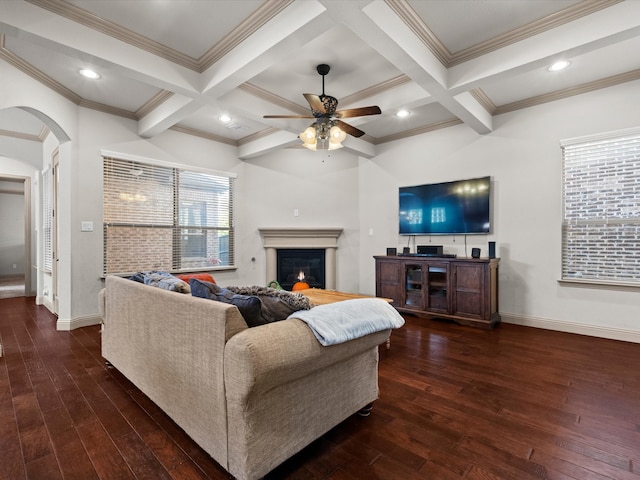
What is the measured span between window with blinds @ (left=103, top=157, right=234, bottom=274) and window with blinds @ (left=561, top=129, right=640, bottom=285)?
15.8ft

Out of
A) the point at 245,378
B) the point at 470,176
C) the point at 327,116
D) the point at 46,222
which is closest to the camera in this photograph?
the point at 245,378

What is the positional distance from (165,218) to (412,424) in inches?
167

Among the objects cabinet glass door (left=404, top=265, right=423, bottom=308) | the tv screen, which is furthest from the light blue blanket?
the tv screen

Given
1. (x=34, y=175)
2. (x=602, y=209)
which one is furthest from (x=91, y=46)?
(x=602, y=209)

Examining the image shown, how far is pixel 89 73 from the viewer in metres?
3.18

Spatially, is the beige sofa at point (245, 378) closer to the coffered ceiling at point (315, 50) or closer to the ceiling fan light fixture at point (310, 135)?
the coffered ceiling at point (315, 50)

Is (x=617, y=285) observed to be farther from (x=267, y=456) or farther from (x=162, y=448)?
(x=162, y=448)

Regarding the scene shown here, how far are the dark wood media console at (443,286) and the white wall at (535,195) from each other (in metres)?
0.37

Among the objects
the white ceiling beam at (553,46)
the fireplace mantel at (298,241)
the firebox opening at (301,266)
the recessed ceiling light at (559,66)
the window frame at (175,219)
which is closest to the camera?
the white ceiling beam at (553,46)

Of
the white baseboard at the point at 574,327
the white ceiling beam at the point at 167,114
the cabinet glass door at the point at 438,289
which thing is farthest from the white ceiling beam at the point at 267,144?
the white baseboard at the point at 574,327

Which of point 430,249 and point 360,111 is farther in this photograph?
point 430,249

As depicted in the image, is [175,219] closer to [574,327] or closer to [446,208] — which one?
[446,208]

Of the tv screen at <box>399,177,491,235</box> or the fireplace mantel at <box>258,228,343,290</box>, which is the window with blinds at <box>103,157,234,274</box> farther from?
the tv screen at <box>399,177,491,235</box>

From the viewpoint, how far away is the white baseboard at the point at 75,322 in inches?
149
